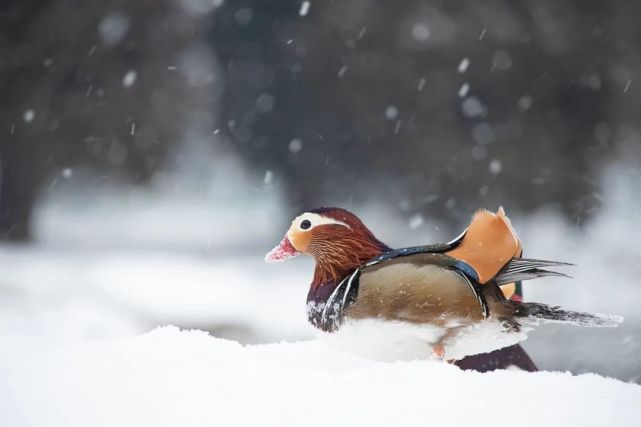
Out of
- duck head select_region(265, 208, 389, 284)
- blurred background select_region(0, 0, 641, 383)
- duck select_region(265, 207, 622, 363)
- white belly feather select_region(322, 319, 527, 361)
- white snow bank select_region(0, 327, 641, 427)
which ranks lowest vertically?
white snow bank select_region(0, 327, 641, 427)

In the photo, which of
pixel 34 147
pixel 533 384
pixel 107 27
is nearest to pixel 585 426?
pixel 533 384

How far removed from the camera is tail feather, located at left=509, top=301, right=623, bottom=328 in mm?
719

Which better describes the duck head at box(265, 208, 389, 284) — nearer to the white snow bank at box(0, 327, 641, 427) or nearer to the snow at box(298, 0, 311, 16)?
the white snow bank at box(0, 327, 641, 427)

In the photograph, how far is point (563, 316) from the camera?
2.47ft

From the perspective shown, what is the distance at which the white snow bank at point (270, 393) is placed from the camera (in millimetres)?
590

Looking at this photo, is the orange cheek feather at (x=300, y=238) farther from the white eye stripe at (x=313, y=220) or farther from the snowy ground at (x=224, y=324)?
the snowy ground at (x=224, y=324)

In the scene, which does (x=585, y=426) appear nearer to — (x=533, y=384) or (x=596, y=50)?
(x=533, y=384)

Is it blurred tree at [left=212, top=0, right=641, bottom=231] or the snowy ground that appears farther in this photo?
blurred tree at [left=212, top=0, right=641, bottom=231]

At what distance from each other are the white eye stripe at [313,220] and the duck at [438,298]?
0.17ft

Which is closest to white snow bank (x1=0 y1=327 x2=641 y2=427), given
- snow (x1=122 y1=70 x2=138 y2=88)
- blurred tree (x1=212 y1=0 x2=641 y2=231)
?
blurred tree (x1=212 y1=0 x2=641 y2=231)

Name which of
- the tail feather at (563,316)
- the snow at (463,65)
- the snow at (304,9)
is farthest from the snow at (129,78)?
the tail feather at (563,316)

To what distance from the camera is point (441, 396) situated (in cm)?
64

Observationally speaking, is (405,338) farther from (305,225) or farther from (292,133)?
(292,133)

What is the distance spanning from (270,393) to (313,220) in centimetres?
32
